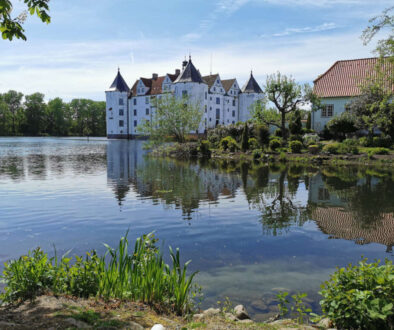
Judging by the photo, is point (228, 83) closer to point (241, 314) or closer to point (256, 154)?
point (256, 154)

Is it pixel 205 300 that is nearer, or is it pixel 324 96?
pixel 205 300

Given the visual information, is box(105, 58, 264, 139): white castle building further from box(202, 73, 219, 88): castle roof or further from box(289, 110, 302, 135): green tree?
box(289, 110, 302, 135): green tree

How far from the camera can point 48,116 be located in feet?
391

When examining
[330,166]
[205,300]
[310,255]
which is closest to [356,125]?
[330,166]

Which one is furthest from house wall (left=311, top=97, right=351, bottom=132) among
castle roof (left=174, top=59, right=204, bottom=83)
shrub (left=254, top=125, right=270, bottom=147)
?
castle roof (left=174, top=59, right=204, bottom=83)

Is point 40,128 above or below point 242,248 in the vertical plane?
above

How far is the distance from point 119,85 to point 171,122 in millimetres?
48285

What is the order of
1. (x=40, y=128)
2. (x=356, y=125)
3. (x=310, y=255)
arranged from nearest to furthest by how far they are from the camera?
(x=310, y=255), (x=356, y=125), (x=40, y=128)

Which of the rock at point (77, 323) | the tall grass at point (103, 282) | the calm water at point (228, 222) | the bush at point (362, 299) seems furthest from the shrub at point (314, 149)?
the rock at point (77, 323)

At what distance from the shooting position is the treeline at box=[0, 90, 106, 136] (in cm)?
11300

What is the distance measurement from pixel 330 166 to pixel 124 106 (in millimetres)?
63390

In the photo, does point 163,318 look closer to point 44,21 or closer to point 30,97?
point 44,21

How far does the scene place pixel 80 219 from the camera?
1049cm

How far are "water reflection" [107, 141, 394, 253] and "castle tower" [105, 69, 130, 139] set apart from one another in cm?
6201
